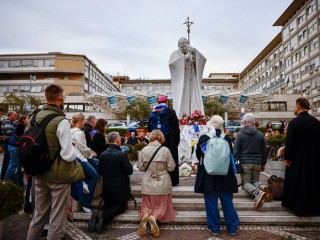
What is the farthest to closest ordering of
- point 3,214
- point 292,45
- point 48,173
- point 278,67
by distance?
point 278,67
point 292,45
point 3,214
point 48,173

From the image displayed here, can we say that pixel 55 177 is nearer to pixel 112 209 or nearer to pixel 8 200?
pixel 8 200

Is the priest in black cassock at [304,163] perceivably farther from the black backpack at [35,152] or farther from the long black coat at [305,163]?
the black backpack at [35,152]

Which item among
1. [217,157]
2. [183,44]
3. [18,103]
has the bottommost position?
[217,157]

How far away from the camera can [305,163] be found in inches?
187

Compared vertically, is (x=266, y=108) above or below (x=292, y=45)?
below

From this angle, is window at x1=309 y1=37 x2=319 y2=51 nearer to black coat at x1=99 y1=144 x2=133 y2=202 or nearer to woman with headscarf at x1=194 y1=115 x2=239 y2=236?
woman with headscarf at x1=194 y1=115 x2=239 y2=236

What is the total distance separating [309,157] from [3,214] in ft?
16.6

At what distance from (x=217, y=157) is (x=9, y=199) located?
3.21m

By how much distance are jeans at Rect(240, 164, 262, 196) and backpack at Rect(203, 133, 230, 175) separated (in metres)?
1.26

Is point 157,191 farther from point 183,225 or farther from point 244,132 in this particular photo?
point 244,132

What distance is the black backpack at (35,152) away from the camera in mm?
3215

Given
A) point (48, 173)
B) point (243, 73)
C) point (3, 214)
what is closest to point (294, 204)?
point (48, 173)

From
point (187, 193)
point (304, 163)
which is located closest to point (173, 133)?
point (187, 193)

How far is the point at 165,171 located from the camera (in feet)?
15.6
